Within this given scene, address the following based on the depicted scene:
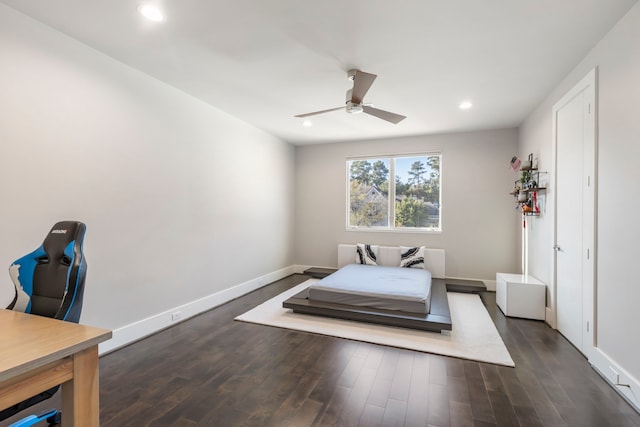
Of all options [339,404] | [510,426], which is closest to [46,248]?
[339,404]

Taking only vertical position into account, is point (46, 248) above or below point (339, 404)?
above

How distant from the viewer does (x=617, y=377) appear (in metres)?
2.24

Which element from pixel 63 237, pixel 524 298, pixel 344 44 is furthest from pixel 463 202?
pixel 63 237

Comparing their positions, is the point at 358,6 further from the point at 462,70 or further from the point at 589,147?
the point at 589,147

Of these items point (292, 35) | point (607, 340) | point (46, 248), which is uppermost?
point (292, 35)

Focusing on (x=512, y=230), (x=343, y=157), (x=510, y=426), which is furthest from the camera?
(x=343, y=157)

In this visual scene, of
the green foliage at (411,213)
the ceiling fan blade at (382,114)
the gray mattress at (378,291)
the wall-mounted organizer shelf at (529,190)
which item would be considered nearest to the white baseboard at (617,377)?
the gray mattress at (378,291)

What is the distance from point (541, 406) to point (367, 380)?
1.21 m

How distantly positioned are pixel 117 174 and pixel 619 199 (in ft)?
14.5

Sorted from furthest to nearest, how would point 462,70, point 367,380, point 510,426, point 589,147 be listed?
point 462,70
point 589,147
point 367,380
point 510,426

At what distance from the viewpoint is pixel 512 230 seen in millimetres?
5141

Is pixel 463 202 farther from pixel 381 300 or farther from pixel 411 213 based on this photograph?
pixel 381 300

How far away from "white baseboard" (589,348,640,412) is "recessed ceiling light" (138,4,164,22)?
435 centimetres

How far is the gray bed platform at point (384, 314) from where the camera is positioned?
3336 mm
